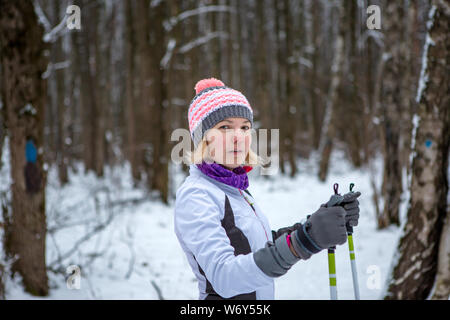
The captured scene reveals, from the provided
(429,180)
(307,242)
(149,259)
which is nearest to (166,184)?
(149,259)

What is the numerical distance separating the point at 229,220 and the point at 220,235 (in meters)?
0.12

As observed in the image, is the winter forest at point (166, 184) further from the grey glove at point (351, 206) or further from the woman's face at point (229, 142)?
the woman's face at point (229, 142)

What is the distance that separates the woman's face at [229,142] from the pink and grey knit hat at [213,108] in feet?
0.10

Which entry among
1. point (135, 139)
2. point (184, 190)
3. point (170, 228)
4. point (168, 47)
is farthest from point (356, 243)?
point (135, 139)

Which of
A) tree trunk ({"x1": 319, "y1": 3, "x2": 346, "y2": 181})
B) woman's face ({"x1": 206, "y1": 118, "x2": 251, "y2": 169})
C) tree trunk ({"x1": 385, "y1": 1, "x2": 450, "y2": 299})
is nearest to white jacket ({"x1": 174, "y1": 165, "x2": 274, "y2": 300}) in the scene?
woman's face ({"x1": 206, "y1": 118, "x2": 251, "y2": 169})

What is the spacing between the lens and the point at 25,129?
3406mm

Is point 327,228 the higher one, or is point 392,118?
point 392,118

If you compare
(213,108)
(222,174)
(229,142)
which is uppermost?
(213,108)

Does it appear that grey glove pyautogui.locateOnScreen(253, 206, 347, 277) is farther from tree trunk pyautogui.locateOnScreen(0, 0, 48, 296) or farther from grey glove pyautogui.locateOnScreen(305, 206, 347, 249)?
tree trunk pyautogui.locateOnScreen(0, 0, 48, 296)

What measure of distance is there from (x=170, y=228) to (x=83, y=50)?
8.92 metres

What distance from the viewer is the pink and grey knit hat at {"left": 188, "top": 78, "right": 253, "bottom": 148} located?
1675 millimetres

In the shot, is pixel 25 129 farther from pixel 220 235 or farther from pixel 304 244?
pixel 304 244

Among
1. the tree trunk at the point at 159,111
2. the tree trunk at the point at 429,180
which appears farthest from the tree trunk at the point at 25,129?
the tree trunk at the point at 159,111

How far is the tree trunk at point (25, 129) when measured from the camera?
3359 millimetres
